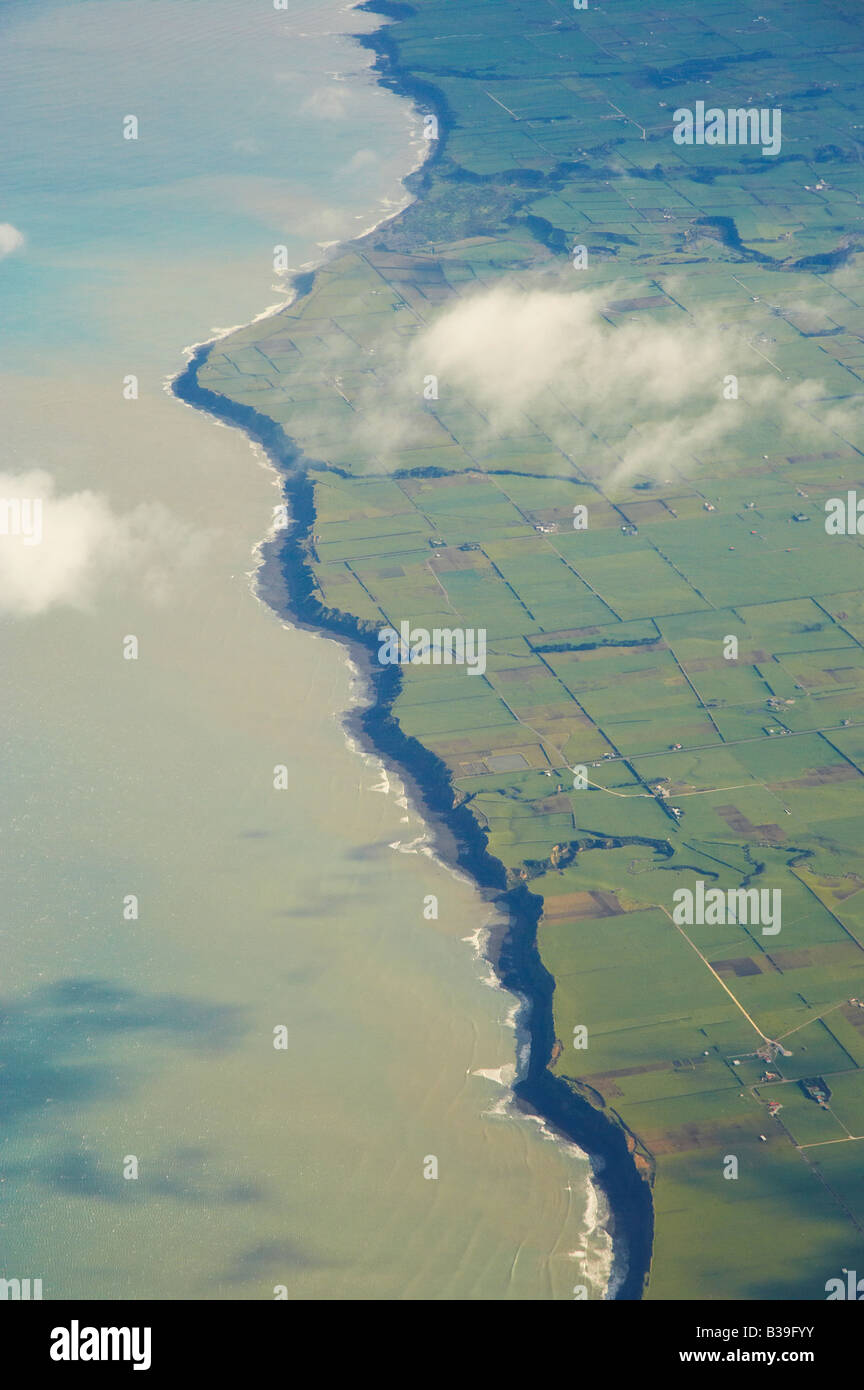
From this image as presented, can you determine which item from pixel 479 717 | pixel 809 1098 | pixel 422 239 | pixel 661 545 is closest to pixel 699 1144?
pixel 809 1098

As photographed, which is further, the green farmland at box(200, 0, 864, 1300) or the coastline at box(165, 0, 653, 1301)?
the green farmland at box(200, 0, 864, 1300)

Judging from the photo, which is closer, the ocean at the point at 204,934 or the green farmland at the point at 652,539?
the ocean at the point at 204,934

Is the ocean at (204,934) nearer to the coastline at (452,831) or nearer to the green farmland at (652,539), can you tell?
the coastline at (452,831)

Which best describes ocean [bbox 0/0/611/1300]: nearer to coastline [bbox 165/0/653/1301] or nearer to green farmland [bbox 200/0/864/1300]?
coastline [bbox 165/0/653/1301]

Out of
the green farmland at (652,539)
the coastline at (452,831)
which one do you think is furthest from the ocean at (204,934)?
the green farmland at (652,539)

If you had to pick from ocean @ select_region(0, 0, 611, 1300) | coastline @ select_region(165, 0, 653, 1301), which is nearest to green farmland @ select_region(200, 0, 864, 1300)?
coastline @ select_region(165, 0, 653, 1301)
